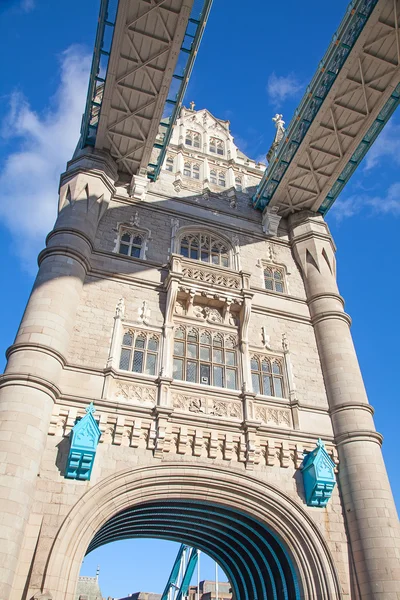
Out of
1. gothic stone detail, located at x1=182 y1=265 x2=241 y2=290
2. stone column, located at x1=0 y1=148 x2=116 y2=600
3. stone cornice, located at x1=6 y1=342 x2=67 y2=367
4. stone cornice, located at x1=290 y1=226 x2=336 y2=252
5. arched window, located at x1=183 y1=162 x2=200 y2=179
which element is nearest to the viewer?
stone column, located at x1=0 y1=148 x2=116 y2=600

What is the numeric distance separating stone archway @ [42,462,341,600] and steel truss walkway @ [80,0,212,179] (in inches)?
493

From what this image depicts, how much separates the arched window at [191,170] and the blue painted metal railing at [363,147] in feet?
19.3

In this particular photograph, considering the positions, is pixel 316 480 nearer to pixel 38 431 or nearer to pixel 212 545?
pixel 212 545

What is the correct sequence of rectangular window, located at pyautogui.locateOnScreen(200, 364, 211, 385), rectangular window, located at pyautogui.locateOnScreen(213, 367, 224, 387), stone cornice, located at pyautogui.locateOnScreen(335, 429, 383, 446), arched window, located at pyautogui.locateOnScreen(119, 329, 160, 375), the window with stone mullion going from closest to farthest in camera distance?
1. arched window, located at pyautogui.locateOnScreen(119, 329, 160, 375)
2. stone cornice, located at pyautogui.locateOnScreen(335, 429, 383, 446)
3. rectangular window, located at pyautogui.locateOnScreen(200, 364, 211, 385)
4. rectangular window, located at pyautogui.locateOnScreen(213, 367, 224, 387)
5. the window with stone mullion

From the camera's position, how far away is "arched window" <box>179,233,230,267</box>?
19.5m

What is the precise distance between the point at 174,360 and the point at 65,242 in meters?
5.07

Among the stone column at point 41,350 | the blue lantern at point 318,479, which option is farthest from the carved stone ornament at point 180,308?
the blue lantern at point 318,479

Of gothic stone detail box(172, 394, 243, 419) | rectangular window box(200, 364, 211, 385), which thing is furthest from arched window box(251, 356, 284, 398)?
rectangular window box(200, 364, 211, 385)

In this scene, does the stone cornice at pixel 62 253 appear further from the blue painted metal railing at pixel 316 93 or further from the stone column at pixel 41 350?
the blue painted metal railing at pixel 316 93

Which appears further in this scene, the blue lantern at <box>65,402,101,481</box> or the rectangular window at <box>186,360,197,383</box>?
the rectangular window at <box>186,360,197,383</box>

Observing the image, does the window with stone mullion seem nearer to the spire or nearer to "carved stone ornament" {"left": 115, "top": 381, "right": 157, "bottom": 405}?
"carved stone ornament" {"left": 115, "top": 381, "right": 157, "bottom": 405}

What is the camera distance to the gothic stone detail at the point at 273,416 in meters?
15.2

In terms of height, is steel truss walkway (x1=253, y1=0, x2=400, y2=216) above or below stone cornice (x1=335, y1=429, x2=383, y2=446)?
above

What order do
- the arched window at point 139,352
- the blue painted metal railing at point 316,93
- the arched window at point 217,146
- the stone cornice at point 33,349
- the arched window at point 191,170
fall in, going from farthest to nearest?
A: the arched window at point 217,146, the arched window at point 191,170, the blue painted metal railing at point 316,93, the arched window at point 139,352, the stone cornice at point 33,349
